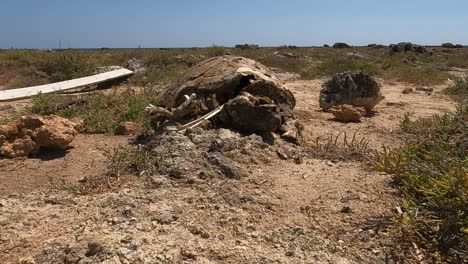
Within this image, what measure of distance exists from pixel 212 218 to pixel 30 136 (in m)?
2.30

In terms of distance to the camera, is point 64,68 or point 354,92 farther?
point 64,68

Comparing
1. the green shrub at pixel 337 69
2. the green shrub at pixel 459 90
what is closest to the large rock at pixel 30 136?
the green shrub at pixel 459 90

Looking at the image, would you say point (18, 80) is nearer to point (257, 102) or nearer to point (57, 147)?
point (57, 147)

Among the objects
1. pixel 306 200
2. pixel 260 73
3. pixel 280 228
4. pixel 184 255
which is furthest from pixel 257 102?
pixel 184 255

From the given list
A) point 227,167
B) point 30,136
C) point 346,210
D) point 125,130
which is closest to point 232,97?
point 125,130

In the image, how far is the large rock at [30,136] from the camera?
160 inches

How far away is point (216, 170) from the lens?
358 cm

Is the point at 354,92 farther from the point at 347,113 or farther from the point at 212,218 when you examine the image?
the point at 212,218

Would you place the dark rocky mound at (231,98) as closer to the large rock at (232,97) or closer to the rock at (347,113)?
the large rock at (232,97)

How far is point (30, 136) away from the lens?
416 cm

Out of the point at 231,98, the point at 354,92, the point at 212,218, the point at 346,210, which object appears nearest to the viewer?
the point at 212,218

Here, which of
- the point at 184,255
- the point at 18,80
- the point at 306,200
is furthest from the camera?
the point at 18,80

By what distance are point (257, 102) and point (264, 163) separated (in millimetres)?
814

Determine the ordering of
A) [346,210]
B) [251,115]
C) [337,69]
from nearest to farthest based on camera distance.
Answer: [346,210]
[251,115]
[337,69]
